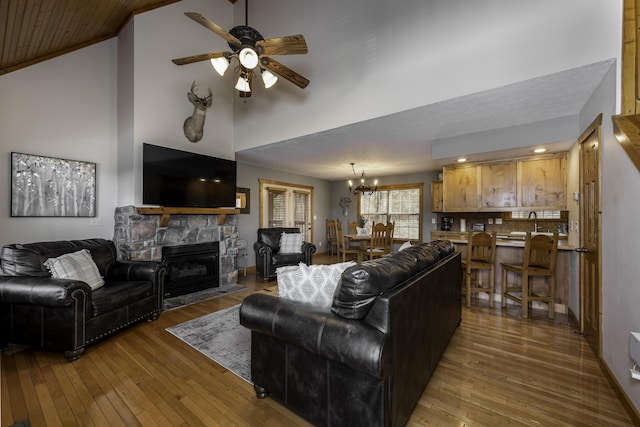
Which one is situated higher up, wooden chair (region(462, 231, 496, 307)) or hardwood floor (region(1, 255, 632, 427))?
wooden chair (region(462, 231, 496, 307))

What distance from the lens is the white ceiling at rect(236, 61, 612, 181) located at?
247 centimetres

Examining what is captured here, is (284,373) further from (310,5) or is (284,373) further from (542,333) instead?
(310,5)

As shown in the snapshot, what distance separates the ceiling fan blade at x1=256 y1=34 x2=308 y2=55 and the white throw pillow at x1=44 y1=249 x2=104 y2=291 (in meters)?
2.85

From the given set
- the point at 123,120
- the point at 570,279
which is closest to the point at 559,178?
the point at 570,279

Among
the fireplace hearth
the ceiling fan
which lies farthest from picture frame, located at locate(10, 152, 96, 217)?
the ceiling fan

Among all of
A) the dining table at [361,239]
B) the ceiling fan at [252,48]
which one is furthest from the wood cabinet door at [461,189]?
the ceiling fan at [252,48]

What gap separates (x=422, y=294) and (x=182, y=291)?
3768 millimetres

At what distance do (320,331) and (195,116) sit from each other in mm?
A: 4121

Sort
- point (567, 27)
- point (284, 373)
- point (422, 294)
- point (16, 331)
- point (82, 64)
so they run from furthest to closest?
point (82, 64) < point (16, 331) < point (567, 27) < point (422, 294) < point (284, 373)

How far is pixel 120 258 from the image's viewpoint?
370cm

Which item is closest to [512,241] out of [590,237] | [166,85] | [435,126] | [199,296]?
[590,237]

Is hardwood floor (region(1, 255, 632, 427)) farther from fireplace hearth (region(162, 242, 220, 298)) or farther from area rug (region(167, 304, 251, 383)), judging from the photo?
fireplace hearth (region(162, 242, 220, 298))

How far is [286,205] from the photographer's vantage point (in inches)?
281

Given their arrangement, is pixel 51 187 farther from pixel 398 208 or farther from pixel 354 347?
pixel 398 208
